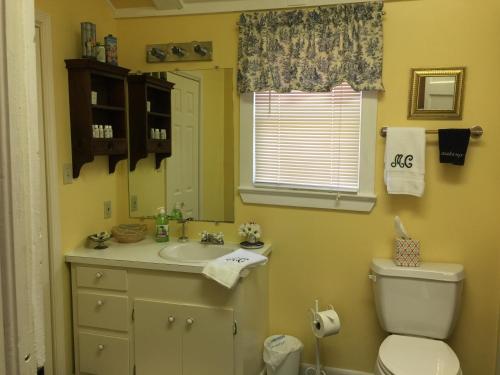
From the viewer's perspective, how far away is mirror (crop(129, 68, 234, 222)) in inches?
103

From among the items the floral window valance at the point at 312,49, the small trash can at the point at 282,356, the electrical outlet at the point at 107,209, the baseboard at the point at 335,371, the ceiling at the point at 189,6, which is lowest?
the baseboard at the point at 335,371

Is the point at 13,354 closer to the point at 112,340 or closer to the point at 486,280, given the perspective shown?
the point at 112,340

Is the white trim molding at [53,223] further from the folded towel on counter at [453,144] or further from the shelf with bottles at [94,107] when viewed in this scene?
the folded towel on counter at [453,144]

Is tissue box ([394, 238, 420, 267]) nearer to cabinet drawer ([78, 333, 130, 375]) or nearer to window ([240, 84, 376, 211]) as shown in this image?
window ([240, 84, 376, 211])

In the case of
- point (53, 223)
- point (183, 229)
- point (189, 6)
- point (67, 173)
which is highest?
point (189, 6)

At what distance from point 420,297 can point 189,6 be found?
82.2 inches

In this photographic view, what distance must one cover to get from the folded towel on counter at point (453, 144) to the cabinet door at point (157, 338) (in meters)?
1.58

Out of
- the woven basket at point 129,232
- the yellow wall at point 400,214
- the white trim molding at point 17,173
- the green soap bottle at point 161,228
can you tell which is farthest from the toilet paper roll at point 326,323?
the white trim molding at point 17,173

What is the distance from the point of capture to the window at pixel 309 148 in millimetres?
2414

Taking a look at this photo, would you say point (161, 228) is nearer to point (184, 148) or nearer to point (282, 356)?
point (184, 148)

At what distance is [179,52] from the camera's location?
2629mm

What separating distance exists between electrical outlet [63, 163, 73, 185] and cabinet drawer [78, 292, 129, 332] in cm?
62

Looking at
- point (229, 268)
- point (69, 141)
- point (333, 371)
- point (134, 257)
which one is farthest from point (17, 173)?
point (333, 371)

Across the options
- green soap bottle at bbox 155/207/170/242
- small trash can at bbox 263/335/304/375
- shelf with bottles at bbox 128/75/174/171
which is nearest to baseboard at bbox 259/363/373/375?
small trash can at bbox 263/335/304/375
